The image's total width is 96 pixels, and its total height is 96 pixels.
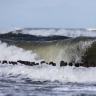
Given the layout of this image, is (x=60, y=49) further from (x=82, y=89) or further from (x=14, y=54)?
(x=82, y=89)

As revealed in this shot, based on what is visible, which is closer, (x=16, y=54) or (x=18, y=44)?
(x=16, y=54)

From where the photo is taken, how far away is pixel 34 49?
53.3ft

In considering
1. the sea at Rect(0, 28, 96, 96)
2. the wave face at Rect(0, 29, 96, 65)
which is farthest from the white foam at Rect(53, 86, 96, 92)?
the wave face at Rect(0, 29, 96, 65)

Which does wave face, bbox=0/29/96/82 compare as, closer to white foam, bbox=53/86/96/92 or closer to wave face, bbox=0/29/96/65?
wave face, bbox=0/29/96/65

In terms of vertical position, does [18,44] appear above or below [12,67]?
above

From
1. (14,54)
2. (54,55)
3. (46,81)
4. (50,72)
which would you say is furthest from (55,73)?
(14,54)

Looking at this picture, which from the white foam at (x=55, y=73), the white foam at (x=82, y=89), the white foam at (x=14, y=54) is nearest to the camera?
the white foam at (x=82, y=89)

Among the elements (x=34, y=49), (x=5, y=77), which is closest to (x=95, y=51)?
(x=34, y=49)

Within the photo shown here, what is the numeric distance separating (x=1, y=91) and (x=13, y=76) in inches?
104

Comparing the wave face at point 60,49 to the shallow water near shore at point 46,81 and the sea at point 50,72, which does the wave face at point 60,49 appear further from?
the shallow water near shore at point 46,81

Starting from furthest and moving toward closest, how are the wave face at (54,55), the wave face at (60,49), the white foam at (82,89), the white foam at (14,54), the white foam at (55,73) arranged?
1. the white foam at (14,54)
2. the wave face at (60,49)
3. the wave face at (54,55)
4. the white foam at (55,73)
5. the white foam at (82,89)

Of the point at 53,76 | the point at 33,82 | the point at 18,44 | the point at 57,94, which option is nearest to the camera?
the point at 57,94

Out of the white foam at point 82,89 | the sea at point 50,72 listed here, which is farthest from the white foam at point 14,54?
the white foam at point 82,89

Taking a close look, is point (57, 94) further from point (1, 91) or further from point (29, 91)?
point (1, 91)
